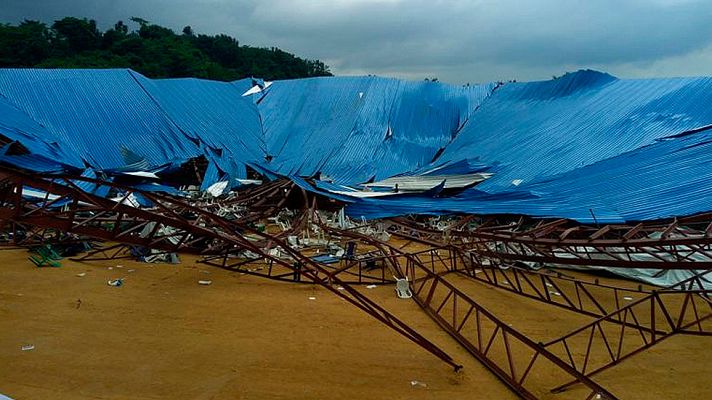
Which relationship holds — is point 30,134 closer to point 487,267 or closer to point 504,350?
point 487,267

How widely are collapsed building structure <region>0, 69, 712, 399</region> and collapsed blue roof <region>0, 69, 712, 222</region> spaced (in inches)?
3.6

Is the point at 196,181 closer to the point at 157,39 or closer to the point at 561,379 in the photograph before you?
the point at 561,379

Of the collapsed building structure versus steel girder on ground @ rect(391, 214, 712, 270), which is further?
the collapsed building structure

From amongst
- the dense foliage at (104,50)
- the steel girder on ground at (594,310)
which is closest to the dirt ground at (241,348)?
the steel girder on ground at (594,310)

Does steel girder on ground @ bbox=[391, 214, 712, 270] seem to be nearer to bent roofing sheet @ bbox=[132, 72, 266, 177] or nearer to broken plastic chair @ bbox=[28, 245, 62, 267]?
broken plastic chair @ bbox=[28, 245, 62, 267]

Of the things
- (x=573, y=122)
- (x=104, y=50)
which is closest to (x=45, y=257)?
(x=573, y=122)

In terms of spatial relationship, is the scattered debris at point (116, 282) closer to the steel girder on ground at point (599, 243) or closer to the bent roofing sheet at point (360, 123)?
the steel girder on ground at point (599, 243)

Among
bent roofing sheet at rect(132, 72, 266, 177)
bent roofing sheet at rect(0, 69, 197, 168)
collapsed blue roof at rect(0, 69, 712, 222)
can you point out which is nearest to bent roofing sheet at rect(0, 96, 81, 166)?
collapsed blue roof at rect(0, 69, 712, 222)

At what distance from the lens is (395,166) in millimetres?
22031

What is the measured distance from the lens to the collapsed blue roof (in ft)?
48.8

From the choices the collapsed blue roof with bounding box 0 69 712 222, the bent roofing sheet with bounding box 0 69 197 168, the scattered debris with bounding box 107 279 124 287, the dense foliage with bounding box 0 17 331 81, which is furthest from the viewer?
the dense foliage with bounding box 0 17 331 81

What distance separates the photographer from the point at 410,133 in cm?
2416

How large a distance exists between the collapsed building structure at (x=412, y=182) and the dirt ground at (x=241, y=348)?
42cm

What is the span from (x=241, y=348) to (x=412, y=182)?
12.7m
